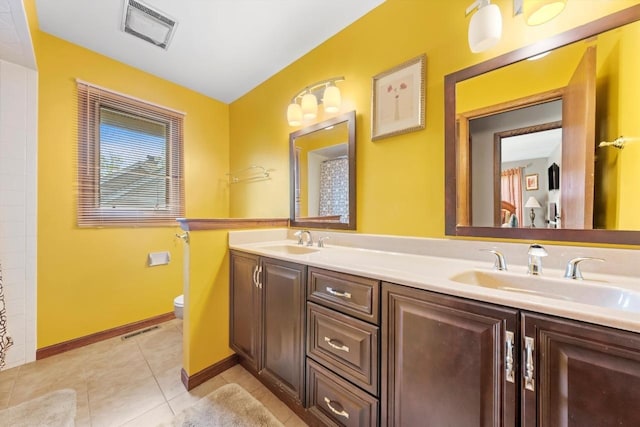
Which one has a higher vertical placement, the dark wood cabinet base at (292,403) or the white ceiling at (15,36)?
the white ceiling at (15,36)

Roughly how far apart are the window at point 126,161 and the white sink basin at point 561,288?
8.79 ft

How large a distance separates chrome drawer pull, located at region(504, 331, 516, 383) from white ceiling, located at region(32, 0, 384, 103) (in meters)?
1.94

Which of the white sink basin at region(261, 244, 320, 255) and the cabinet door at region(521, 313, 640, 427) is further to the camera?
the white sink basin at region(261, 244, 320, 255)

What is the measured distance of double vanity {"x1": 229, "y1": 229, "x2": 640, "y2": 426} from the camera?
23.7 inches

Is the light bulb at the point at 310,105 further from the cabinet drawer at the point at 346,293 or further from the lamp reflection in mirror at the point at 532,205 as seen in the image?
the lamp reflection in mirror at the point at 532,205

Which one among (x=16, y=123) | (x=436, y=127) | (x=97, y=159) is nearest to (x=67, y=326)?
(x=97, y=159)

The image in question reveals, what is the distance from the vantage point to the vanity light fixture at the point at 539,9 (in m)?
0.95

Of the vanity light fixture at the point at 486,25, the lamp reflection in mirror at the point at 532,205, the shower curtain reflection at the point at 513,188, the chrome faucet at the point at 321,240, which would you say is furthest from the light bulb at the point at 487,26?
the chrome faucet at the point at 321,240

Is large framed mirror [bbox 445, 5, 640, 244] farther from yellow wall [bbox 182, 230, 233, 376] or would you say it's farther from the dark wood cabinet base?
yellow wall [bbox 182, 230, 233, 376]

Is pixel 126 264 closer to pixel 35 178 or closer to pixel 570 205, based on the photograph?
pixel 35 178

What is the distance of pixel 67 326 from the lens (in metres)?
1.97

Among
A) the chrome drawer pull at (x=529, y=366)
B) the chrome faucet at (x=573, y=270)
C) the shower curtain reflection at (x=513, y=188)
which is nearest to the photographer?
the chrome drawer pull at (x=529, y=366)

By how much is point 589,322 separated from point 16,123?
3200 mm

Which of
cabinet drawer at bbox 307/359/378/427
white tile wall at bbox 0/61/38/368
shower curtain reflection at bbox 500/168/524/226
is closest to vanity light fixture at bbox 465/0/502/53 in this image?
shower curtain reflection at bbox 500/168/524/226
